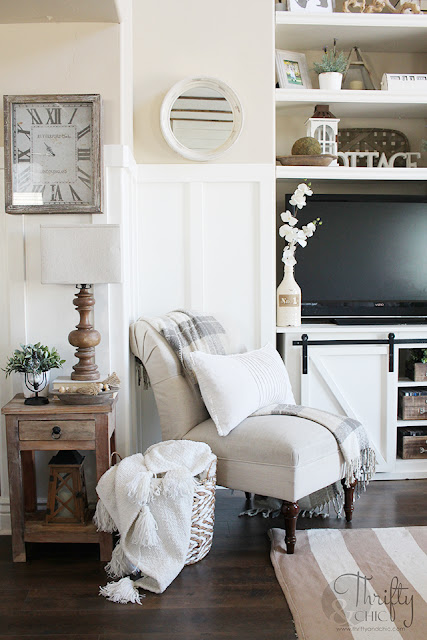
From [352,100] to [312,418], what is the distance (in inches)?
70.4

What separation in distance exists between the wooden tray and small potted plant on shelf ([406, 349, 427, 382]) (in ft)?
3.76

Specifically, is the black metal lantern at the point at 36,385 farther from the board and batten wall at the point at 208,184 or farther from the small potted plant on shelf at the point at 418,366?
the small potted plant on shelf at the point at 418,366

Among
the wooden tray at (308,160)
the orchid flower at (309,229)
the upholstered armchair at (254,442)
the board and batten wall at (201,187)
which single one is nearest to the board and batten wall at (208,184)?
the board and batten wall at (201,187)

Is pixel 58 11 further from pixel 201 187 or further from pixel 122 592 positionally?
pixel 122 592

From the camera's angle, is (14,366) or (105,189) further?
(105,189)

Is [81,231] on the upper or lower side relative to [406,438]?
upper

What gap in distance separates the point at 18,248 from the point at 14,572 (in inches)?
51.5

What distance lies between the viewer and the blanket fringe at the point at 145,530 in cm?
217

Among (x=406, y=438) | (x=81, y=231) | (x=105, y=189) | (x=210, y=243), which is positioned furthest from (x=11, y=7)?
(x=406, y=438)

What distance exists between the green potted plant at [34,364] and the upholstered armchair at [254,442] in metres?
0.43

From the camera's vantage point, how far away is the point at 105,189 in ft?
8.88

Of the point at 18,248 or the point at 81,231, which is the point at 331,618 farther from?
the point at 18,248

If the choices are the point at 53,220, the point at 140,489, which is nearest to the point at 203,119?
the point at 53,220

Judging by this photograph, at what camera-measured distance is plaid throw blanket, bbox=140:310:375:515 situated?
8.74 feet
